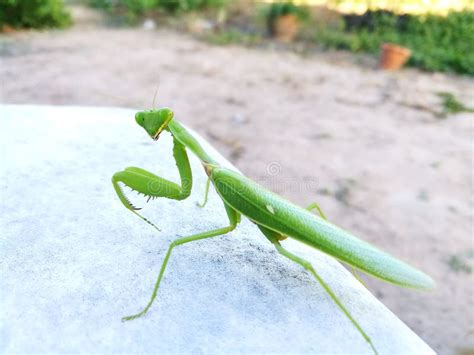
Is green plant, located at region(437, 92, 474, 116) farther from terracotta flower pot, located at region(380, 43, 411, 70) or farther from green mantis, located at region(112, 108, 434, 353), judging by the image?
green mantis, located at region(112, 108, 434, 353)

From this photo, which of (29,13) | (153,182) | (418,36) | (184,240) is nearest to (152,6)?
(29,13)

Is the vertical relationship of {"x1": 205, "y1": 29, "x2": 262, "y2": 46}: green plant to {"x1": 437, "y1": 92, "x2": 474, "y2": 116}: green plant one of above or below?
above

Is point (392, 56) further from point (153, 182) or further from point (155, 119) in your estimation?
point (153, 182)

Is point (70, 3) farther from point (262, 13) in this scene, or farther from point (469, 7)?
point (469, 7)

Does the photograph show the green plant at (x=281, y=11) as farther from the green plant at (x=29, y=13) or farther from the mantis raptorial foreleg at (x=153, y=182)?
the mantis raptorial foreleg at (x=153, y=182)

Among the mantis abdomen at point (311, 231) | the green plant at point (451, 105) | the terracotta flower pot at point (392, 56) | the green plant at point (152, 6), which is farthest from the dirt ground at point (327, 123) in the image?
the green plant at point (152, 6)

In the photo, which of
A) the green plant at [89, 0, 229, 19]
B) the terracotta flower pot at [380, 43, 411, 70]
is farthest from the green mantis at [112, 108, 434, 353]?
Answer: the green plant at [89, 0, 229, 19]
